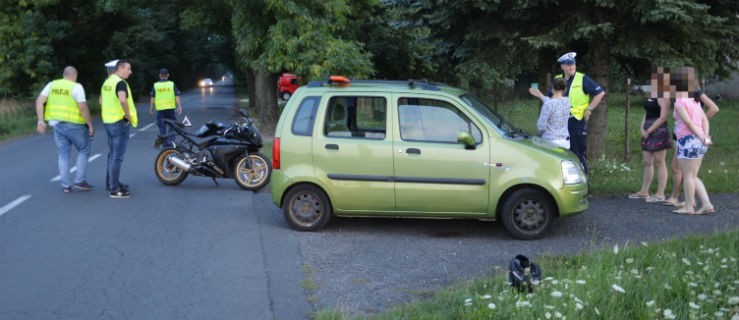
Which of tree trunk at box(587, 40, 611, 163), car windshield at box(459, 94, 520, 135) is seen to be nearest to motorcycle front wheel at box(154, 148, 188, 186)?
car windshield at box(459, 94, 520, 135)

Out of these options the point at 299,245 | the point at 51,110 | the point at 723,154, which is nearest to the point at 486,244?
the point at 299,245

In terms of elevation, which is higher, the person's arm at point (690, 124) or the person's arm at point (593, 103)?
the person's arm at point (593, 103)

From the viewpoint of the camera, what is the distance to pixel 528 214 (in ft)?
25.5

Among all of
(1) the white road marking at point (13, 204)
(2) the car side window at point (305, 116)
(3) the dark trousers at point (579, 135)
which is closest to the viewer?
(2) the car side window at point (305, 116)

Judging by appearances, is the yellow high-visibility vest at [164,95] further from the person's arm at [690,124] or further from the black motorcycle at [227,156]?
the person's arm at [690,124]

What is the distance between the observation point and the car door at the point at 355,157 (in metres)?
7.95

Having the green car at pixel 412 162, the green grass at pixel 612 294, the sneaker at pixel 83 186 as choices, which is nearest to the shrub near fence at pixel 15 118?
the sneaker at pixel 83 186

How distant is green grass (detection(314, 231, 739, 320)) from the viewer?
4793 mm

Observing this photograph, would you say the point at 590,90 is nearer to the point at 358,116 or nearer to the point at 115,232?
the point at 358,116

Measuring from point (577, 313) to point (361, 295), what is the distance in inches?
69.9

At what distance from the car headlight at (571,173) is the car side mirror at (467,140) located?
960 millimetres

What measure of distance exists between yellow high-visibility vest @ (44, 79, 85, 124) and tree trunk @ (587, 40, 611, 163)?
814 cm

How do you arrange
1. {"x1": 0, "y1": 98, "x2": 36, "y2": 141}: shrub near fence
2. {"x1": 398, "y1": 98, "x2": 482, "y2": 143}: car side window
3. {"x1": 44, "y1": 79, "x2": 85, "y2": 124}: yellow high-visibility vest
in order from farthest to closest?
{"x1": 0, "y1": 98, "x2": 36, "y2": 141}: shrub near fence, {"x1": 44, "y1": 79, "x2": 85, "y2": 124}: yellow high-visibility vest, {"x1": 398, "y1": 98, "x2": 482, "y2": 143}: car side window

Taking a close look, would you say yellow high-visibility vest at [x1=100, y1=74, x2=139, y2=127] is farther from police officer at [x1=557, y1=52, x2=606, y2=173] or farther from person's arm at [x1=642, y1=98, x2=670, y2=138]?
person's arm at [x1=642, y1=98, x2=670, y2=138]
